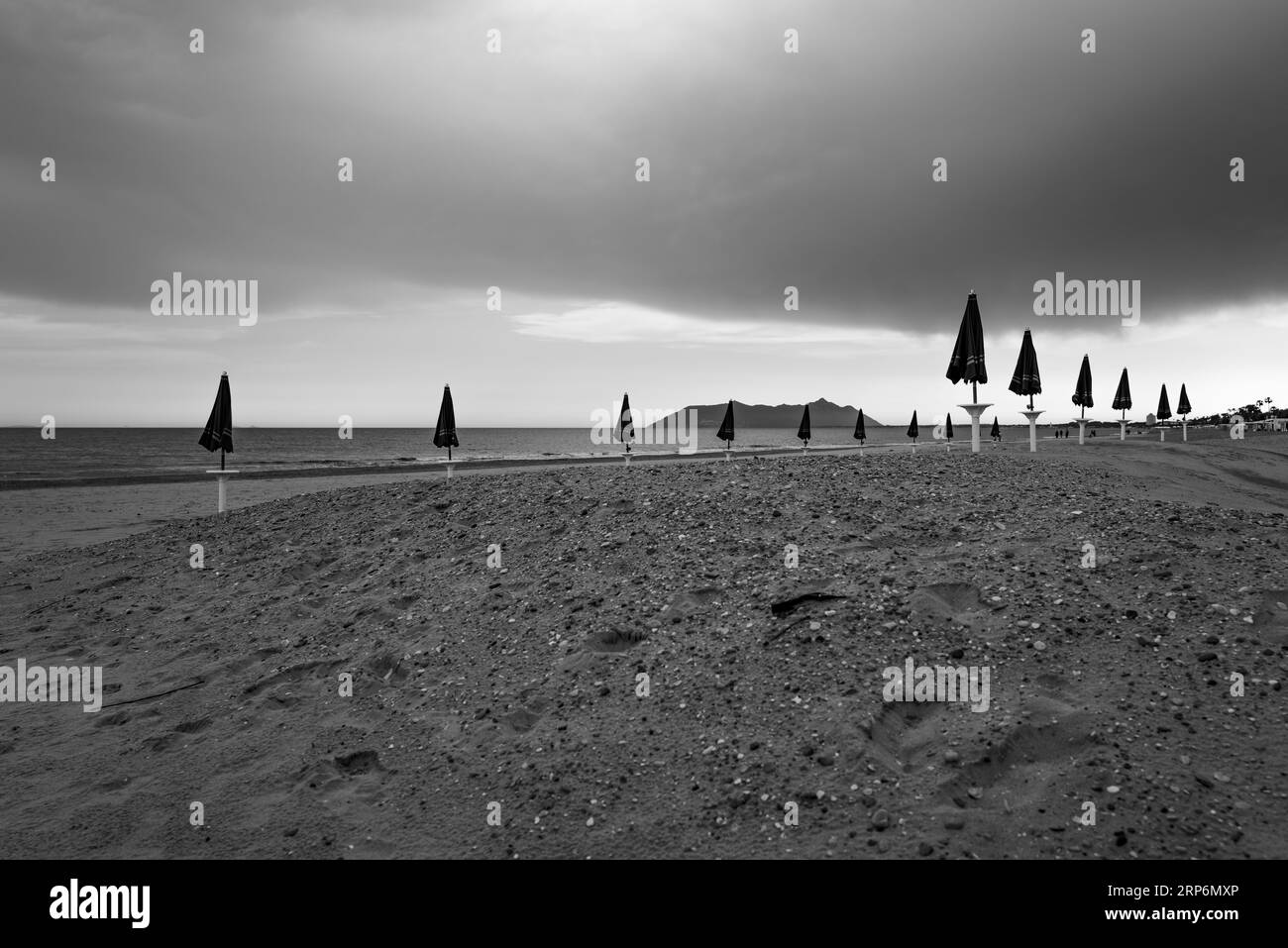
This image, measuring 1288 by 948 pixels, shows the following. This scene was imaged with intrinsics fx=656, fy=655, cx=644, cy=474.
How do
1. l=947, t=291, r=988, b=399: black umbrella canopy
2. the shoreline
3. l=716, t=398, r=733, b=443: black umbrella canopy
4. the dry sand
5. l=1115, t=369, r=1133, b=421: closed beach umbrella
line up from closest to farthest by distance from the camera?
the dry sand
the shoreline
l=947, t=291, r=988, b=399: black umbrella canopy
l=716, t=398, r=733, b=443: black umbrella canopy
l=1115, t=369, r=1133, b=421: closed beach umbrella

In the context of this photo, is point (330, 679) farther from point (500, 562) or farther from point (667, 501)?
point (667, 501)

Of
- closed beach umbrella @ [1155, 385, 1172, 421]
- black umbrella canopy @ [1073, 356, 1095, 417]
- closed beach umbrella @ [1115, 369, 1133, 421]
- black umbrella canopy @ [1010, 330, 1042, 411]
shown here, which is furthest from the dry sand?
closed beach umbrella @ [1155, 385, 1172, 421]

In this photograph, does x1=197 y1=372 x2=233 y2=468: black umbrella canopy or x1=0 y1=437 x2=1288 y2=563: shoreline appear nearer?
x1=0 y1=437 x2=1288 y2=563: shoreline

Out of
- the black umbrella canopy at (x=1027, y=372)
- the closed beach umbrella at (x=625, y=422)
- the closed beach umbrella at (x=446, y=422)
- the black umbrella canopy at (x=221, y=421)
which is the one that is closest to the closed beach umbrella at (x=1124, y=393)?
the black umbrella canopy at (x=1027, y=372)

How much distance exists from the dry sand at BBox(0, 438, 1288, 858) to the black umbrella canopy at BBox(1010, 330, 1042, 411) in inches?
302

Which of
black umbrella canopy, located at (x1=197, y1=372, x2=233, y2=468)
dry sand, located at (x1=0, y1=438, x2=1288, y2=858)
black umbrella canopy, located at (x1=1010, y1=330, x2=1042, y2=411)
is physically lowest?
dry sand, located at (x1=0, y1=438, x2=1288, y2=858)

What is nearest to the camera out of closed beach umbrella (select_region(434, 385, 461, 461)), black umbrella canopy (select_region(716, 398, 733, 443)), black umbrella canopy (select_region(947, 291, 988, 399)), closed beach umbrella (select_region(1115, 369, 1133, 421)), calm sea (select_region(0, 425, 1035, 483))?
black umbrella canopy (select_region(947, 291, 988, 399))

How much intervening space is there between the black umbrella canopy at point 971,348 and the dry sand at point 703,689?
5.39 m

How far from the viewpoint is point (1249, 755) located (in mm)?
3590

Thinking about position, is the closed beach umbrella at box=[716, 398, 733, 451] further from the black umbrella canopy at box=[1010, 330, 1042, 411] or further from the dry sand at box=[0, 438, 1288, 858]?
the dry sand at box=[0, 438, 1288, 858]

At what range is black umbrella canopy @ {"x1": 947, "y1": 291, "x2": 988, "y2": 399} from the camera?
1367cm

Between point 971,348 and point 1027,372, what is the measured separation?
311cm

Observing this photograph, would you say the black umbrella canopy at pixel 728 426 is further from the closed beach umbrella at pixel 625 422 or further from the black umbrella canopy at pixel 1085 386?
the black umbrella canopy at pixel 1085 386
